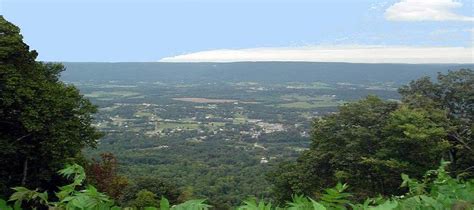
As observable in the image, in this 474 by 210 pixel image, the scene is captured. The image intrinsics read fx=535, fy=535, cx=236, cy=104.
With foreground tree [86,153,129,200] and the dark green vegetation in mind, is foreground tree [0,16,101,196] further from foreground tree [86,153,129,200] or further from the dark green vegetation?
the dark green vegetation

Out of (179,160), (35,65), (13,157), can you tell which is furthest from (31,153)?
(179,160)

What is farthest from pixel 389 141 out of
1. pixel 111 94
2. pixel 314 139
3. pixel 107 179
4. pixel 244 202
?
pixel 111 94

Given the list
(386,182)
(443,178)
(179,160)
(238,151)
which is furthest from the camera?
(238,151)

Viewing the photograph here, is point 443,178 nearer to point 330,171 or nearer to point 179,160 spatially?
point 330,171

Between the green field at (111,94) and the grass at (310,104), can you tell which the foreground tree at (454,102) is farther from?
the green field at (111,94)

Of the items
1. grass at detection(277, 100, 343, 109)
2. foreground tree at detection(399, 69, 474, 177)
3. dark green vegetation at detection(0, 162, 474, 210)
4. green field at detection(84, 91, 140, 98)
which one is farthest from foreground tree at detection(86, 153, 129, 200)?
green field at detection(84, 91, 140, 98)

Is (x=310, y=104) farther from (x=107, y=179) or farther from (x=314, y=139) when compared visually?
(x=107, y=179)
